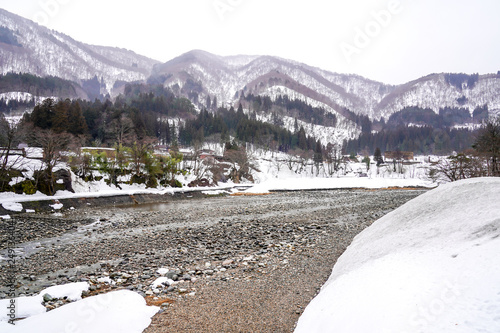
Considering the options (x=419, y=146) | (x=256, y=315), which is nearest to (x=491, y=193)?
(x=256, y=315)

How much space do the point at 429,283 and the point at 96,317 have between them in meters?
6.02

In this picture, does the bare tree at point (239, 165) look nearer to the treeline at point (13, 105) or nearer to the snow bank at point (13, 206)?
the snow bank at point (13, 206)

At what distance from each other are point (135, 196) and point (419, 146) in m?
179

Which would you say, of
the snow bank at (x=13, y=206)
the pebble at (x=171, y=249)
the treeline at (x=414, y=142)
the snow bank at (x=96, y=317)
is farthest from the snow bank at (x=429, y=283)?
the treeline at (x=414, y=142)

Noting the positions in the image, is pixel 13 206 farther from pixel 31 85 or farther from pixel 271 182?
pixel 31 85

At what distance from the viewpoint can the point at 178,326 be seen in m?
5.06

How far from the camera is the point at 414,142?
161m

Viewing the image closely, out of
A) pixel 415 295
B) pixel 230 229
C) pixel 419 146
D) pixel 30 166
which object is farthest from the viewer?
pixel 419 146

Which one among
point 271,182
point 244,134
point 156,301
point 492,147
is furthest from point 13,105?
A: point 492,147

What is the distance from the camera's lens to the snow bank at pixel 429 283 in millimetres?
2991

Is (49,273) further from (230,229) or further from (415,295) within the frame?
(415,295)


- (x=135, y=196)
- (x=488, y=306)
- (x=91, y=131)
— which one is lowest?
(x=135, y=196)

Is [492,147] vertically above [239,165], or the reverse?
[492,147]

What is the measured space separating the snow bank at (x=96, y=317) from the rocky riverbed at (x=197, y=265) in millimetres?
387
